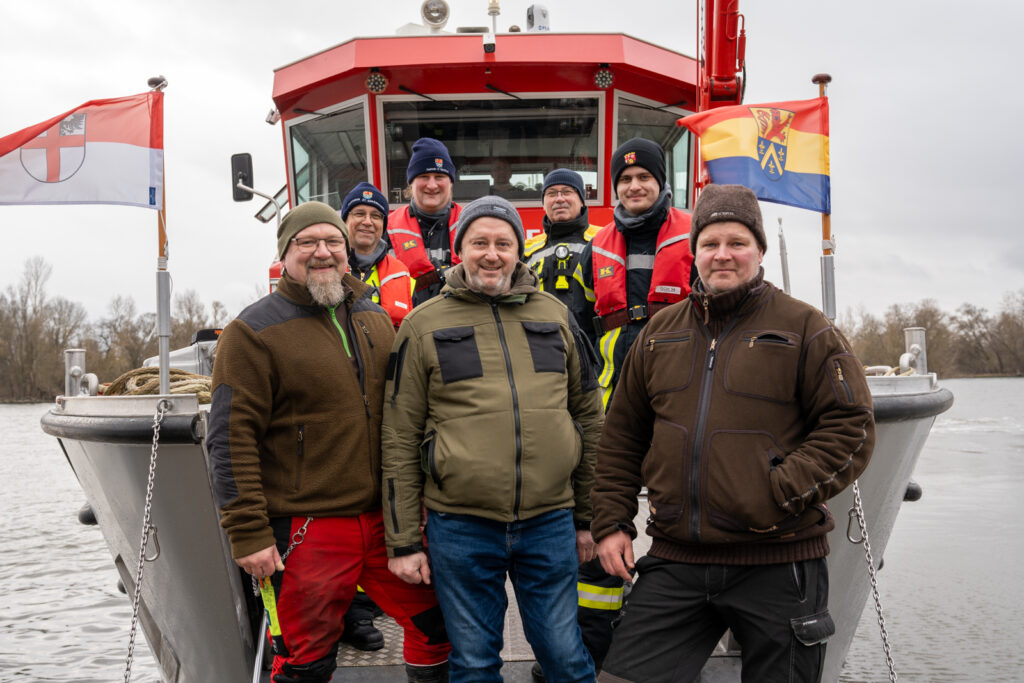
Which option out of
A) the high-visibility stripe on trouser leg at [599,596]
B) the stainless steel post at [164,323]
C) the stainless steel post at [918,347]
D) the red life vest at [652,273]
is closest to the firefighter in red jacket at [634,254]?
the red life vest at [652,273]

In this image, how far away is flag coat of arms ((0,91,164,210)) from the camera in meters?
3.41

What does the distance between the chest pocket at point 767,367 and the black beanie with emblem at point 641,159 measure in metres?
1.24

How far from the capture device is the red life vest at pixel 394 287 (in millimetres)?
3564

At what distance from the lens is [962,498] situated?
12977mm

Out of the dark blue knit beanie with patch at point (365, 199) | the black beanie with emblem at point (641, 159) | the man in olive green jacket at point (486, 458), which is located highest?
the black beanie with emblem at point (641, 159)

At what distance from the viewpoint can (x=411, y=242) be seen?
4066mm

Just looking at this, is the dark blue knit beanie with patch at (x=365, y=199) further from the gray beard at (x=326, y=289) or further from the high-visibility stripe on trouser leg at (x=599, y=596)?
the high-visibility stripe on trouser leg at (x=599, y=596)

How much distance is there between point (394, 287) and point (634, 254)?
3.34 ft

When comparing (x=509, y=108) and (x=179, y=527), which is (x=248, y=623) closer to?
(x=179, y=527)

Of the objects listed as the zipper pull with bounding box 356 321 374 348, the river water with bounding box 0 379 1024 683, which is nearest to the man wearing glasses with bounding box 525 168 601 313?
the zipper pull with bounding box 356 321 374 348

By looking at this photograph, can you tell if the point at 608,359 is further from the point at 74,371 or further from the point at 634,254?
the point at 74,371

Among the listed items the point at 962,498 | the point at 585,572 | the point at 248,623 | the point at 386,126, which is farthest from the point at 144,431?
the point at 962,498

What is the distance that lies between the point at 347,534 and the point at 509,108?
4018 mm

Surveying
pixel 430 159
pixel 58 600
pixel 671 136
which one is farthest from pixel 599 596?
pixel 58 600
